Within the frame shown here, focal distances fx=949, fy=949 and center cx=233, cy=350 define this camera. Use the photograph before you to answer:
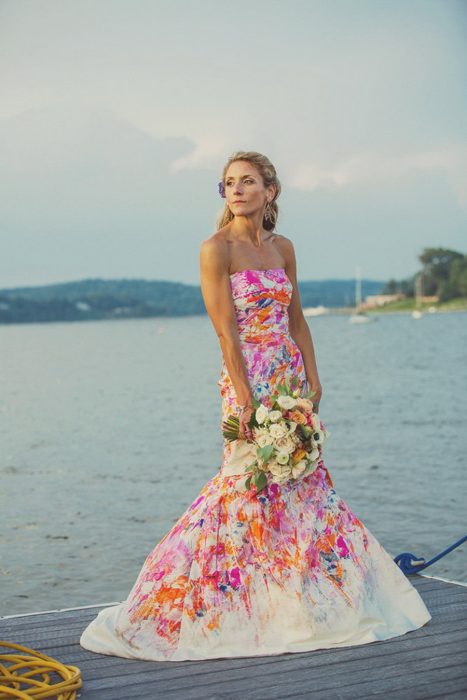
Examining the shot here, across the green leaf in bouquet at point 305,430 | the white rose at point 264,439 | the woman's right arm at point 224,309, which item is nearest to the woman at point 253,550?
the woman's right arm at point 224,309

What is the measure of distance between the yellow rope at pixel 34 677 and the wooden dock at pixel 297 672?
9cm

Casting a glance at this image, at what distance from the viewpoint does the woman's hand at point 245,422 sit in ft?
14.2

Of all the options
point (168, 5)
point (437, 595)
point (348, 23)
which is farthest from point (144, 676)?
point (168, 5)

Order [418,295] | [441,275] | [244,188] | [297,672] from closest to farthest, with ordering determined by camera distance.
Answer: [297,672]
[244,188]
[441,275]
[418,295]

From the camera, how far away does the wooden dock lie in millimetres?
3668

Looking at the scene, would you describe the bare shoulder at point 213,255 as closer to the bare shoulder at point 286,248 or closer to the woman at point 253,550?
the woman at point 253,550

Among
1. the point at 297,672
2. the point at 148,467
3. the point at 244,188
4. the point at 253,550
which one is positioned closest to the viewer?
the point at 297,672

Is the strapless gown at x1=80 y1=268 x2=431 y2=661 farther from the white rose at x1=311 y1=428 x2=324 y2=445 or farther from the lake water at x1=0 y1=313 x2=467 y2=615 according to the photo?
the lake water at x1=0 y1=313 x2=467 y2=615

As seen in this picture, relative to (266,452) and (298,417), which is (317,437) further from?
(266,452)

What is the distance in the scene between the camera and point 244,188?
4.43 meters

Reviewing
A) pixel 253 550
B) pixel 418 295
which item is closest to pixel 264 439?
pixel 253 550

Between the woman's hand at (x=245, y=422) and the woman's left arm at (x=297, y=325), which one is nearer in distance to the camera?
the woman's hand at (x=245, y=422)

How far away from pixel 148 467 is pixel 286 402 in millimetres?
13073

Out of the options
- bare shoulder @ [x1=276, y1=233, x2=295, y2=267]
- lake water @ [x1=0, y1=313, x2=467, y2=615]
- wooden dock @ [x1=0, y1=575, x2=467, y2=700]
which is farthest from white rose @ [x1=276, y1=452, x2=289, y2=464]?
lake water @ [x1=0, y1=313, x2=467, y2=615]
